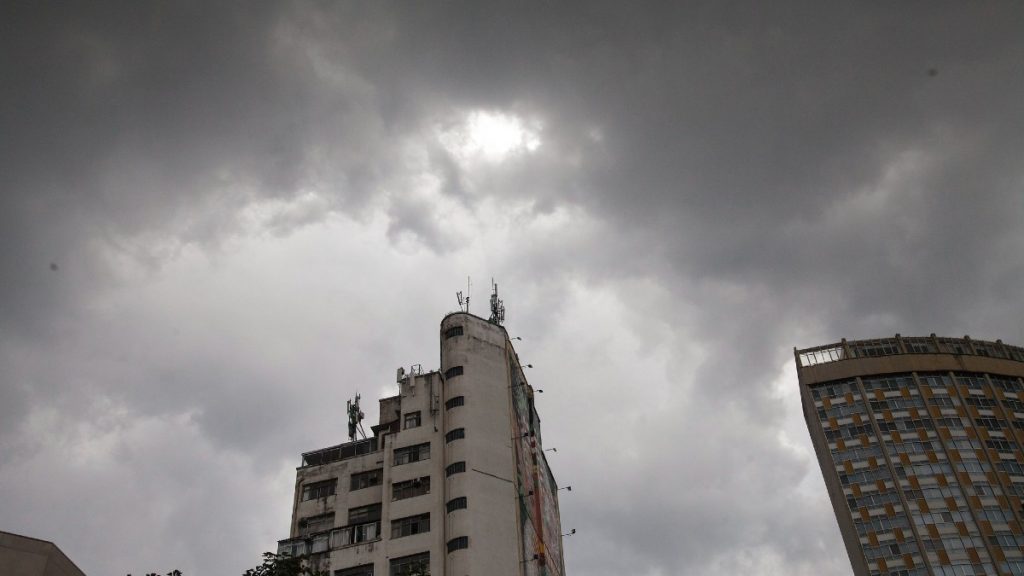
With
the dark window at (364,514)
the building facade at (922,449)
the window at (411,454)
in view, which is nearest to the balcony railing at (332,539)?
the dark window at (364,514)

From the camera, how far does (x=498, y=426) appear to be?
75.2 metres

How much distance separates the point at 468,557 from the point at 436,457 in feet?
34.2

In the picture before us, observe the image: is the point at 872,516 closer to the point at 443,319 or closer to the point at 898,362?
the point at 898,362

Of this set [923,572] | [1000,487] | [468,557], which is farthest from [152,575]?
[1000,487]

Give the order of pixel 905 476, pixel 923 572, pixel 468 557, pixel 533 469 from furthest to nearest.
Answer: pixel 905 476 → pixel 923 572 → pixel 533 469 → pixel 468 557

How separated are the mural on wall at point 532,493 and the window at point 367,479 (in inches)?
500

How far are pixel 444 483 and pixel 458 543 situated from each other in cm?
627

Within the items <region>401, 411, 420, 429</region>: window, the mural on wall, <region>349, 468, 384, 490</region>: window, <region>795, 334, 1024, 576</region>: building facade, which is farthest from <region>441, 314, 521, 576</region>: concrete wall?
<region>795, 334, 1024, 576</region>: building facade

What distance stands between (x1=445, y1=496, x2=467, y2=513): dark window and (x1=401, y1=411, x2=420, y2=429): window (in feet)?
31.1

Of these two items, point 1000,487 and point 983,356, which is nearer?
point 1000,487

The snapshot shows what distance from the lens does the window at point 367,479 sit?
247 ft

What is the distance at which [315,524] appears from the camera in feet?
244

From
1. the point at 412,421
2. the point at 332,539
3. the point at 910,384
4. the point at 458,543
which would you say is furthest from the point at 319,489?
the point at 910,384

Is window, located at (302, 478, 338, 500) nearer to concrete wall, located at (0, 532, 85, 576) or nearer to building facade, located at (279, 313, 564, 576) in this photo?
building facade, located at (279, 313, 564, 576)
